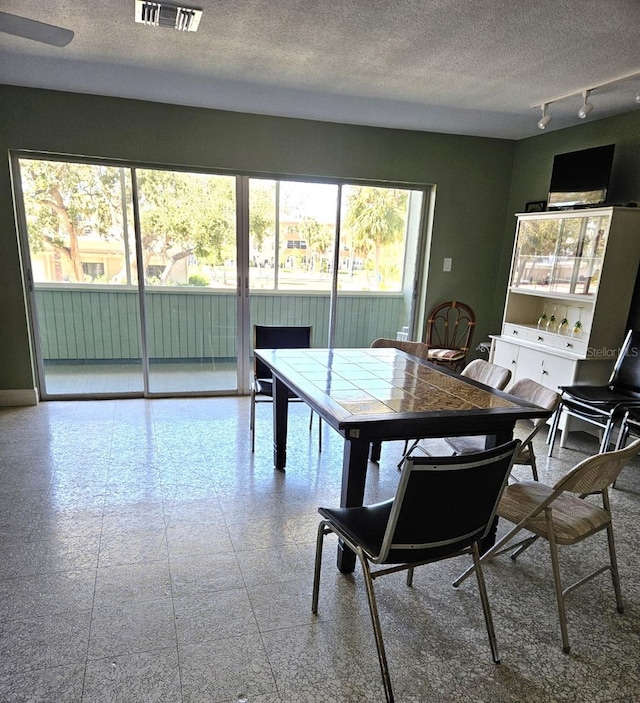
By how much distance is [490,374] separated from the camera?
2.92 m

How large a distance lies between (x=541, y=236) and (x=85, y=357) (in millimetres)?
4266

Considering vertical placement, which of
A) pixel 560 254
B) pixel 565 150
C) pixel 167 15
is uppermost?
pixel 167 15

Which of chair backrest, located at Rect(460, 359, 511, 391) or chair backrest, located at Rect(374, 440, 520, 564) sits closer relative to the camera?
chair backrest, located at Rect(374, 440, 520, 564)

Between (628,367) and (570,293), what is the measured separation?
2.38 feet

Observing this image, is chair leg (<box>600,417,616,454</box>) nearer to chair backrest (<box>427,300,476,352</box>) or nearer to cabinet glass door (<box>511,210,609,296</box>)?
cabinet glass door (<box>511,210,609,296</box>)

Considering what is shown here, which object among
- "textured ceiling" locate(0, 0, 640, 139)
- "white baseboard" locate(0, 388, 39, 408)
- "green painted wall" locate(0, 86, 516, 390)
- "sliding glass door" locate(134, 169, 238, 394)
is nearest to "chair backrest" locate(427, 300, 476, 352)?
"green painted wall" locate(0, 86, 516, 390)

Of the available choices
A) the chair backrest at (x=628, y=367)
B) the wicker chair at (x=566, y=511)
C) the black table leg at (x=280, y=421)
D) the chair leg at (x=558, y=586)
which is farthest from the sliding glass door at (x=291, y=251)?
the chair leg at (x=558, y=586)

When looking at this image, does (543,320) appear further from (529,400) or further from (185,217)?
(185,217)

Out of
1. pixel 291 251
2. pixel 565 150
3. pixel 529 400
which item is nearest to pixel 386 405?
pixel 529 400

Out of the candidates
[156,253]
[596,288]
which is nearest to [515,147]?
[596,288]

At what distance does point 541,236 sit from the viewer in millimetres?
4121

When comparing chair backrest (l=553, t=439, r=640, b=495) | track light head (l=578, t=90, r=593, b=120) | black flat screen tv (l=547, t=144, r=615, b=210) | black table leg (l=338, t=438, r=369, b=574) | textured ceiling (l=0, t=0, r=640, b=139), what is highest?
textured ceiling (l=0, t=0, r=640, b=139)

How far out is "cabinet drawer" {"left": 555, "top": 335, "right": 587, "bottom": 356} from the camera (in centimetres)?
365

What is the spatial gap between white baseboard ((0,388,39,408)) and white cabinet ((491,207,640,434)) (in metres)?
4.26
